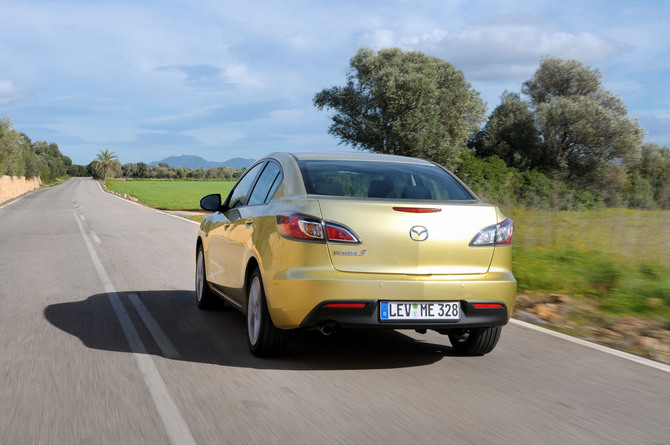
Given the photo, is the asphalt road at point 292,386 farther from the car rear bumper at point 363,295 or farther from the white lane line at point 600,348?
the car rear bumper at point 363,295

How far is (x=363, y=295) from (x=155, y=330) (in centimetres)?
258

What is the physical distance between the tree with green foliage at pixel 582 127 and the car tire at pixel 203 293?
120 ft

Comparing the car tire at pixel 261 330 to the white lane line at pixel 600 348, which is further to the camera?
the white lane line at pixel 600 348

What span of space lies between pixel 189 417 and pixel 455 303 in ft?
6.60

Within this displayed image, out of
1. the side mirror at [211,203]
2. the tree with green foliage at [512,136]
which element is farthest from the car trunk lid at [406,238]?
the tree with green foliage at [512,136]

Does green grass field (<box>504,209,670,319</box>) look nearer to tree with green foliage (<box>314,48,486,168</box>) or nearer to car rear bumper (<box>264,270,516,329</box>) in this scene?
car rear bumper (<box>264,270,516,329</box>)

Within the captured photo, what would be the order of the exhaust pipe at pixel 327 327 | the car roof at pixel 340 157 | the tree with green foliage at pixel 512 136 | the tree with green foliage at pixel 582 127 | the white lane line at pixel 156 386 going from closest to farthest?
the white lane line at pixel 156 386
the exhaust pipe at pixel 327 327
the car roof at pixel 340 157
the tree with green foliage at pixel 582 127
the tree with green foliage at pixel 512 136

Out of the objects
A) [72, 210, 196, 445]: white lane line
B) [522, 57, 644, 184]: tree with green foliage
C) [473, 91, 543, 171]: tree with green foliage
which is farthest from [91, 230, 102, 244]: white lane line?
[473, 91, 543, 171]: tree with green foliage

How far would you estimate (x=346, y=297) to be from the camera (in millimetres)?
4688

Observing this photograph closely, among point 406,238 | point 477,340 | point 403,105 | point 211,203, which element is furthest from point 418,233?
point 403,105

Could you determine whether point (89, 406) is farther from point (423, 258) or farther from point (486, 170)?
point (486, 170)

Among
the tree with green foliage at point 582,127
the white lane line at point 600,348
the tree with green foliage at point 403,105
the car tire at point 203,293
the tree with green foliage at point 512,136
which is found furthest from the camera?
the tree with green foliage at point 512,136

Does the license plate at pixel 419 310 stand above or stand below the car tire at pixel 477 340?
above

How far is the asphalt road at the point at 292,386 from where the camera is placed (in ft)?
12.1
